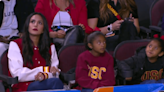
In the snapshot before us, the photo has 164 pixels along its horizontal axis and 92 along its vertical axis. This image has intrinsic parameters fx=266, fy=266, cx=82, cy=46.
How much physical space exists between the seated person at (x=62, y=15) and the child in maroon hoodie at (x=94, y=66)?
286 millimetres

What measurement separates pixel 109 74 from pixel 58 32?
534 millimetres

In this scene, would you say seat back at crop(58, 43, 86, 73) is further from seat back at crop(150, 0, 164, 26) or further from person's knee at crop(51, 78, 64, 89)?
seat back at crop(150, 0, 164, 26)

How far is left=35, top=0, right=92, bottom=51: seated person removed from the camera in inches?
73.6

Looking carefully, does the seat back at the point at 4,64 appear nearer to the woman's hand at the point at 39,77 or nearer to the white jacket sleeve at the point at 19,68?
the white jacket sleeve at the point at 19,68

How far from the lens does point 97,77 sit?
4.98 ft

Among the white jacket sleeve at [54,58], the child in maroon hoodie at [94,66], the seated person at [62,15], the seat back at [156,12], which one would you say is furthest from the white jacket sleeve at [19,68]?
the seat back at [156,12]

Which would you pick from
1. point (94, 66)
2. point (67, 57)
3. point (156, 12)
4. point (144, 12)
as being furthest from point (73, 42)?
point (144, 12)

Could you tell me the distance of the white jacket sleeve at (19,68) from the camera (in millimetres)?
1461

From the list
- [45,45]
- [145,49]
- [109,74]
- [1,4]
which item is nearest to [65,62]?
[45,45]

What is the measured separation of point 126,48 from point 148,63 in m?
0.17

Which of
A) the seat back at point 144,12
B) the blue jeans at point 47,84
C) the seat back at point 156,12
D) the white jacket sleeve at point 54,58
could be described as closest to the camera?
the blue jeans at point 47,84

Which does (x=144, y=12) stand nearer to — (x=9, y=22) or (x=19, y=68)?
(x=9, y=22)

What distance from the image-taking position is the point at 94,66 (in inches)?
60.6

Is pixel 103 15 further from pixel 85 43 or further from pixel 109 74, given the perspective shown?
pixel 109 74
